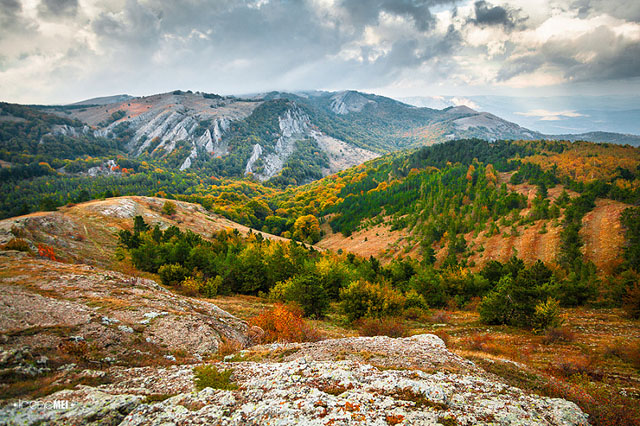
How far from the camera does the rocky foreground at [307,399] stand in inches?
300

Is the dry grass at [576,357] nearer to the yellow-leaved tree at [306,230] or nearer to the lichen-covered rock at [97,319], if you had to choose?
the lichen-covered rock at [97,319]

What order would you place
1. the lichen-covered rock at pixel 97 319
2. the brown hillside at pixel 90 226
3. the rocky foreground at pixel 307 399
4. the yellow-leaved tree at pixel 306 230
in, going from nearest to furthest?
the rocky foreground at pixel 307 399 → the lichen-covered rock at pixel 97 319 → the brown hillside at pixel 90 226 → the yellow-leaved tree at pixel 306 230

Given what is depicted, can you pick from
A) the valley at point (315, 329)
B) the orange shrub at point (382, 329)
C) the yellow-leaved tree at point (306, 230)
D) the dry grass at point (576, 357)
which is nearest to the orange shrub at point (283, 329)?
the valley at point (315, 329)

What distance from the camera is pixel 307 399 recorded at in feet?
28.9

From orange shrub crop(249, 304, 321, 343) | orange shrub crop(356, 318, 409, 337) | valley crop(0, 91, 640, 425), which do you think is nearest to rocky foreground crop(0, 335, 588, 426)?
valley crop(0, 91, 640, 425)

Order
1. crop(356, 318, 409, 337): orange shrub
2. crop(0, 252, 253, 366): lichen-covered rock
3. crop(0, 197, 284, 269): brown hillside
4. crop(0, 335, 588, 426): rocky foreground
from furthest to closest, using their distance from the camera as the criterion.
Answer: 1. crop(0, 197, 284, 269): brown hillside
2. crop(356, 318, 409, 337): orange shrub
3. crop(0, 252, 253, 366): lichen-covered rock
4. crop(0, 335, 588, 426): rocky foreground

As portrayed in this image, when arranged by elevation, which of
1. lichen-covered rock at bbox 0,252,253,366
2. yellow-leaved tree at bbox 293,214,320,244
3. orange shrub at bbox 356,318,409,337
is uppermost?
lichen-covered rock at bbox 0,252,253,366

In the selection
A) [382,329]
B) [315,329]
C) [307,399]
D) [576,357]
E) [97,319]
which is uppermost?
[307,399]

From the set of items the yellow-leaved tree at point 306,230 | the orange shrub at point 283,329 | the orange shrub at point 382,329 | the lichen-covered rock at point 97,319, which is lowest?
the yellow-leaved tree at point 306,230

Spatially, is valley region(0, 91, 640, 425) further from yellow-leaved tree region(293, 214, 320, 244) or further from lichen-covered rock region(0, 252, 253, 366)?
yellow-leaved tree region(293, 214, 320, 244)

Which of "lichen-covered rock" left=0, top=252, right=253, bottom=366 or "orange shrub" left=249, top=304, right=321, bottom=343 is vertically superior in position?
"lichen-covered rock" left=0, top=252, right=253, bottom=366

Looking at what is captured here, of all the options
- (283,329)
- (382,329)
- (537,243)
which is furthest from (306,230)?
(283,329)

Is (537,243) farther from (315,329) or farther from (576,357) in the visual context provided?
(315,329)

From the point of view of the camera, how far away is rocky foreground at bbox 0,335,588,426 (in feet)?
25.0
